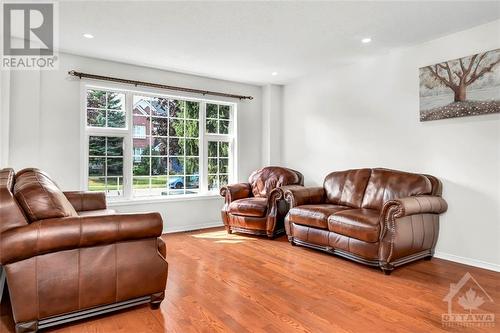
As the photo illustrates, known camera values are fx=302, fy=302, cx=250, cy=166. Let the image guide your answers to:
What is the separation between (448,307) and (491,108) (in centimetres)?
205

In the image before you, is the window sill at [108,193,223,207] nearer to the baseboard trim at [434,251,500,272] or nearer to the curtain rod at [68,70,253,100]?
the curtain rod at [68,70,253,100]

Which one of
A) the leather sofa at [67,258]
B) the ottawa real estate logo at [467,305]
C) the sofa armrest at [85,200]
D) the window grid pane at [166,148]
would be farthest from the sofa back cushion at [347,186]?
the sofa armrest at [85,200]

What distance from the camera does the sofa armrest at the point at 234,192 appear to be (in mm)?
4742

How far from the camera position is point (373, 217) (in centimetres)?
306

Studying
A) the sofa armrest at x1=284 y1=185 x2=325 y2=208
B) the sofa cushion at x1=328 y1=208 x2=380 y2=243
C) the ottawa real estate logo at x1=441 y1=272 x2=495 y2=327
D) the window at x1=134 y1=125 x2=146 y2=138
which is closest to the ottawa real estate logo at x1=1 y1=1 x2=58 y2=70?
the window at x1=134 y1=125 x2=146 y2=138

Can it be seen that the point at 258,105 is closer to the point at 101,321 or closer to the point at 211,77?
the point at 211,77

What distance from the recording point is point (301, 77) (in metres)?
5.18

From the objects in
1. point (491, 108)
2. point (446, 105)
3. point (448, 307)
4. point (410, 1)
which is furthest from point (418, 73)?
point (448, 307)

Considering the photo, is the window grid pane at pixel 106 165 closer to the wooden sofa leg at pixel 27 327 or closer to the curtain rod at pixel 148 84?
the curtain rod at pixel 148 84

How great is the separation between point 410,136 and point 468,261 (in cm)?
152

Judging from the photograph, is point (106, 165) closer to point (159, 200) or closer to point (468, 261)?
point (159, 200)

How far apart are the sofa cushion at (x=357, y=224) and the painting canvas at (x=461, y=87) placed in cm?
138

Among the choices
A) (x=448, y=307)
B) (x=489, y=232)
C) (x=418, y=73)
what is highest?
(x=418, y=73)

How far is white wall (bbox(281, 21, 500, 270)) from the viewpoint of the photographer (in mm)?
3117
